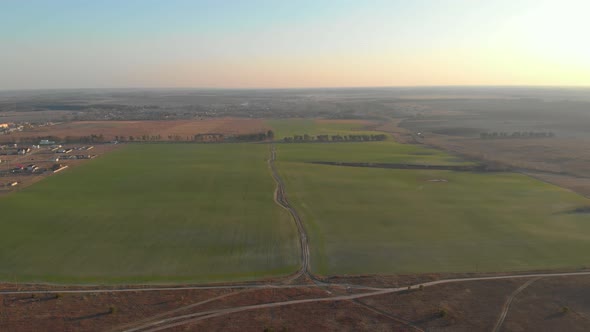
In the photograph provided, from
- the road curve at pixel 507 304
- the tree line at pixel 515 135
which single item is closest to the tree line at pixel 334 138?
the tree line at pixel 515 135

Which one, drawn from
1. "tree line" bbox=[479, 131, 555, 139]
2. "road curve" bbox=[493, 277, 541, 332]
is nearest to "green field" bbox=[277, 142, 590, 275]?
"road curve" bbox=[493, 277, 541, 332]

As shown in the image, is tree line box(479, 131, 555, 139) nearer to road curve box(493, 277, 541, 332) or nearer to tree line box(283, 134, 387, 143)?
tree line box(283, 134, 387, 143)

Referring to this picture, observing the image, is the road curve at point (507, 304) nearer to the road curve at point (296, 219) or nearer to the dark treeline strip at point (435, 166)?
the road curve at point (296, 219)

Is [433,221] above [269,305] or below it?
above

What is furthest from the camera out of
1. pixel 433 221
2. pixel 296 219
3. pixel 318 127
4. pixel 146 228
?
pixel 318 127

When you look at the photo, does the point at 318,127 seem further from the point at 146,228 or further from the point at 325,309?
the point at 325,309

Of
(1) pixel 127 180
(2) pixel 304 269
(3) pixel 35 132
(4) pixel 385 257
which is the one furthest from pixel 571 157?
(3) pixel 35 132

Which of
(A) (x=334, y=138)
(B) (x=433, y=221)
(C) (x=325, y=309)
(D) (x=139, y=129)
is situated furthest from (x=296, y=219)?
(D) (x=139, y=129)
